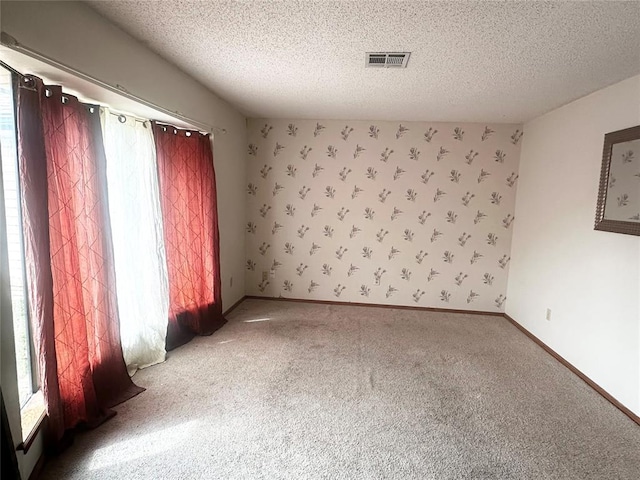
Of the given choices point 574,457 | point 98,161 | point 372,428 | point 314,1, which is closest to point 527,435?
point 574,457

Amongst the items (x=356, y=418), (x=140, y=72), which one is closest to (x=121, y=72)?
(x=140, y=72)

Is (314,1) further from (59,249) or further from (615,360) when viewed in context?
(615,360)

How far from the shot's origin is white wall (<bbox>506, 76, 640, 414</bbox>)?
89.0 inches

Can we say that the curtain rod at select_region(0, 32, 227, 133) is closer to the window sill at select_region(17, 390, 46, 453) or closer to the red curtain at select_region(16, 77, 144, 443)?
the red curtain at select_region(16, 77, 144, 443)

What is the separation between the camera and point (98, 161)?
194 cm

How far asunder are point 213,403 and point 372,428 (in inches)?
39.1

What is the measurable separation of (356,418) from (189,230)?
2.02 metres

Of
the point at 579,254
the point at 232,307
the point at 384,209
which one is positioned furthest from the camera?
the point at 384,209

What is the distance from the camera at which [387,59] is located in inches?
84.7

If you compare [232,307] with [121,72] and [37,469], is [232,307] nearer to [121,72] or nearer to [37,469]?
[37,469]

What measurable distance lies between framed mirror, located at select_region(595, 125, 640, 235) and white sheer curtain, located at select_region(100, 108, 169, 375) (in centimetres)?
336

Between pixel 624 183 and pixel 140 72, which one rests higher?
pixel 140 72

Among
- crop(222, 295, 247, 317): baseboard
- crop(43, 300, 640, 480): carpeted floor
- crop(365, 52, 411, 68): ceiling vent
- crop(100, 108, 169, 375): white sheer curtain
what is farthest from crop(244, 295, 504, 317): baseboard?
crop(365, 52, 411, 68): ceiling vent

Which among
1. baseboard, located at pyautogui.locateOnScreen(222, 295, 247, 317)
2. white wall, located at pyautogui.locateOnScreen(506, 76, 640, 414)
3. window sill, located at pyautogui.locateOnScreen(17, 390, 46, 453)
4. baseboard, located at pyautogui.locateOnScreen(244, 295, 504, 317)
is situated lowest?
baseboard, located at pyautogui.locateOnScreen(244, 295, 504, 317)
